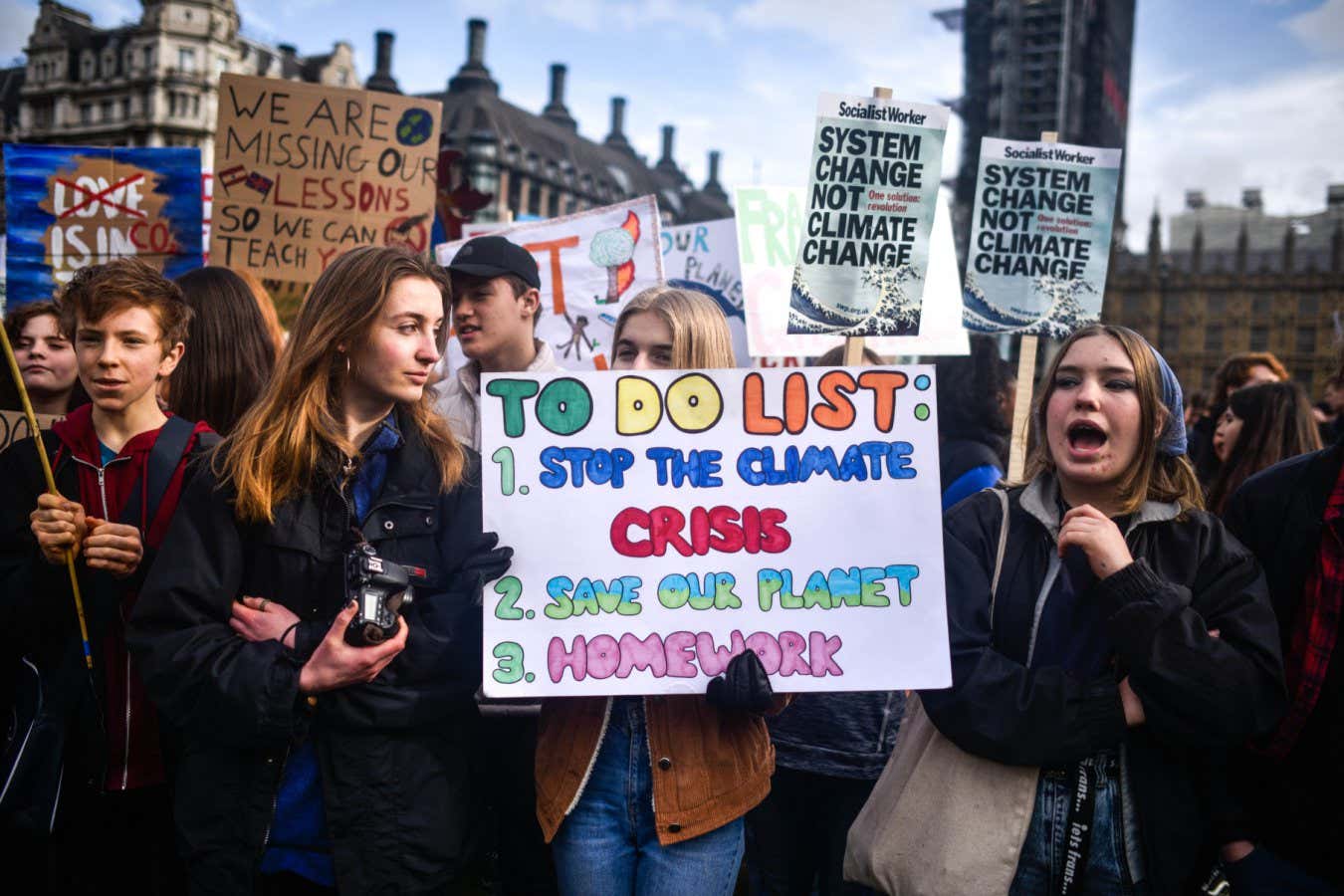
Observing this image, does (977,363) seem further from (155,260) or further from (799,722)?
(155,260)

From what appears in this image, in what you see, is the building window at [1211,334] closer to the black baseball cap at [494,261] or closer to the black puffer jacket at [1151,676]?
the black baseball cap at [494,261]

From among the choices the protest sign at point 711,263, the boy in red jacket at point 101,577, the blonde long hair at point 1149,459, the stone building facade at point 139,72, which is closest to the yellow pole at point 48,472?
the boy in red jacket at point 101,577

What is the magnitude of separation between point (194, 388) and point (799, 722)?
1.95 m

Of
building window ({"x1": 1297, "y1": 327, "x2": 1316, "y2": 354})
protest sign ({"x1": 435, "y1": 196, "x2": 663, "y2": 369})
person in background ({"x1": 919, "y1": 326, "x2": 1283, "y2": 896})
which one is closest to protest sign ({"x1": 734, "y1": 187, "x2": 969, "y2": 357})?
protest sign ({"x1": 435, "y1": 196, "x2": 663, "y2": 369})

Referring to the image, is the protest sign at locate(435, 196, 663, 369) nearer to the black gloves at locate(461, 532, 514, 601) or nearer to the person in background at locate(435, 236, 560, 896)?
the person in background at locate(435, 236, 560, 896)

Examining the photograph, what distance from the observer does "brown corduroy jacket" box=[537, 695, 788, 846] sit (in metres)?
2.33

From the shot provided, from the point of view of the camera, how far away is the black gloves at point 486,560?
2.29 metres

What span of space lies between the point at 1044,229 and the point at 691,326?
1.78m

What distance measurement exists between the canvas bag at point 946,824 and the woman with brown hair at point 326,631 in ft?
2.81

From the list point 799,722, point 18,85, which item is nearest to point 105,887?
point 799,722

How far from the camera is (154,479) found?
261 centimetres

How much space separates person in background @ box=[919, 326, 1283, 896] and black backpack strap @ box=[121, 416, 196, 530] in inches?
70.1

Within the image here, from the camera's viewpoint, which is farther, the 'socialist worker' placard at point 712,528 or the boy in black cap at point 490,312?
the boy in black cap at point 490,312

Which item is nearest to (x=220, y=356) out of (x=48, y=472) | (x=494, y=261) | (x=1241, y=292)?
(x=48, y=472)
